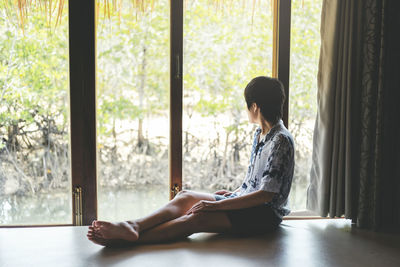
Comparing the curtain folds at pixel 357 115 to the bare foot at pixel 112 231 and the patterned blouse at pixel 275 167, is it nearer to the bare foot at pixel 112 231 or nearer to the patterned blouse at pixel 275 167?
the patterned blouse at pixel 275 167

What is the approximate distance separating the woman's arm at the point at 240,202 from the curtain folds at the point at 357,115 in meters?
0.62

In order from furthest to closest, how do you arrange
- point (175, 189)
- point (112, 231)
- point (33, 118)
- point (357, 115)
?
point (175, 189), point (33, 118), point (357, 115), point (112, 231)

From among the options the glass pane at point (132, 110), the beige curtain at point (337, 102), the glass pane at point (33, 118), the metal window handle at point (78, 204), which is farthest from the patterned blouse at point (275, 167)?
the glass pane at point (33, 118)

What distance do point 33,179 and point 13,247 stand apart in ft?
2.02

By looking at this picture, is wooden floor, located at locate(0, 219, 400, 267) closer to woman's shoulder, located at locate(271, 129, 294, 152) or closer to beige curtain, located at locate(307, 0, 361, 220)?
beige curtain, located at locate(307, 0, 361, 220)

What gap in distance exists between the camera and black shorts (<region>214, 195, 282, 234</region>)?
1.87 m

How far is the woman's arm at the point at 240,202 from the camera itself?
1.82 metres

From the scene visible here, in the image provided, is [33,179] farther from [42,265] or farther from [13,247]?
[42,265]

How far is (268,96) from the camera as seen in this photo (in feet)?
6.32

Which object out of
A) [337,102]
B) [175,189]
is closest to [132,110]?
[175,189]

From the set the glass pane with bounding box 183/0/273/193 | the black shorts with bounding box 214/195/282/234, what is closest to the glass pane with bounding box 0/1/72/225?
the glass pane with bounding box 183/0/273/193

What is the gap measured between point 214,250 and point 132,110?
1.09 m

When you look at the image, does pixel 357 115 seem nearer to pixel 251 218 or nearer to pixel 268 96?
pixel 268 96

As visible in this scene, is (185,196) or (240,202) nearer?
(240,202)
